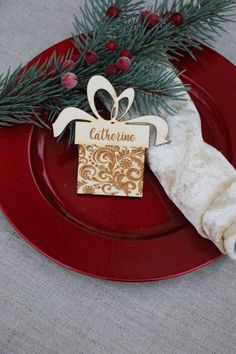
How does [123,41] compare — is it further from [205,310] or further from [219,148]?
[205,310]

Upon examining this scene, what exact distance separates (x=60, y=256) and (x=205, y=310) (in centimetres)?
20

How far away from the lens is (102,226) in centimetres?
62

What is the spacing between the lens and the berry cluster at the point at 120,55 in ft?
1.99

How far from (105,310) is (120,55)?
0.34 m

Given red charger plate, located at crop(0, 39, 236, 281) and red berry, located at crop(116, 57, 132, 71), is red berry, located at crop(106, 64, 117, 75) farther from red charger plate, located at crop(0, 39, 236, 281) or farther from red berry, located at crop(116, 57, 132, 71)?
red charger plate, located at crop(0, 39, 236, 281)

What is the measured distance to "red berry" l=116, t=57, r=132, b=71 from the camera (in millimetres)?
606

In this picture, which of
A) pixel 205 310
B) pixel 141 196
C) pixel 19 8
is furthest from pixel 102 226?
pixel 19 8

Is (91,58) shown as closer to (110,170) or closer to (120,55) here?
(120,55)

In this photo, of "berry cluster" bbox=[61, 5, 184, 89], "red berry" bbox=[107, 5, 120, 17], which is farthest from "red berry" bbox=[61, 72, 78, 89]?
"red berry" bbox=[107, 5, 120, 17]

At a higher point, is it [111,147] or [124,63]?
[124,63]

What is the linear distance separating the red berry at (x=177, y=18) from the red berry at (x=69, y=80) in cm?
18

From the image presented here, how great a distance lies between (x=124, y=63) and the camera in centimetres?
61

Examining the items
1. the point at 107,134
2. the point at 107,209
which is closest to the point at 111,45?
the point at 107,134

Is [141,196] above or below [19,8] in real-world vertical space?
below
